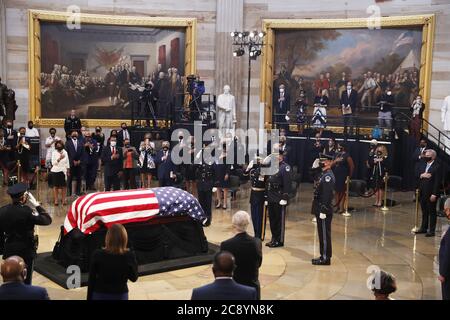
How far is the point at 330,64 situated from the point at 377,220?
7.83 meters

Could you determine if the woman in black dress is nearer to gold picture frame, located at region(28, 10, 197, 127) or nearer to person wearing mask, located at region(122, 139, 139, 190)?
person wearing mask, located at region(122, 139, 139, 190)

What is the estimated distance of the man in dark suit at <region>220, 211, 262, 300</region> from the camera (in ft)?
19.5

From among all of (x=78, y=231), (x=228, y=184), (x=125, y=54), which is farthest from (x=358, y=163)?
(x=78, y=231)

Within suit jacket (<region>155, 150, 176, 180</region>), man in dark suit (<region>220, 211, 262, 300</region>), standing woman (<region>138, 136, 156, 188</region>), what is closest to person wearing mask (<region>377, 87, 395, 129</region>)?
standing woman (<region>138, 136, 156, 188</region>)

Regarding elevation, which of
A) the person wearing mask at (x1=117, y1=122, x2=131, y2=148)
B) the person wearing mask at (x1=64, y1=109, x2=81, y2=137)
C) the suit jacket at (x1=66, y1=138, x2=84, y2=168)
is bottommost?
the suit jacket at (x1=66, y1=138, x2=84, y2=168)

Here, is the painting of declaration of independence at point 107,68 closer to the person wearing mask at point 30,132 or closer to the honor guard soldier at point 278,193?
the person wearing mask at point 30,132

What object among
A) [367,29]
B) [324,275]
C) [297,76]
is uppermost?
[367,29]

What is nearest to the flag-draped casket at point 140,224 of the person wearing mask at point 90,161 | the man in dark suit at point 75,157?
the man in dark suit at point 75,157

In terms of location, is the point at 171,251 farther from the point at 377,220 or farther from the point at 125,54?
the point at 125,54

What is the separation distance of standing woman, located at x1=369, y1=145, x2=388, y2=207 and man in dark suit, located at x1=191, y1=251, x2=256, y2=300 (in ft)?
33.7

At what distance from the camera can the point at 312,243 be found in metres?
10.8

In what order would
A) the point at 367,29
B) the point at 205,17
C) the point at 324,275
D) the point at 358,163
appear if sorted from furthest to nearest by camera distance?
the point at 205,17 → the point at 367,29 → the point at 358,163 → the point at 324,275
